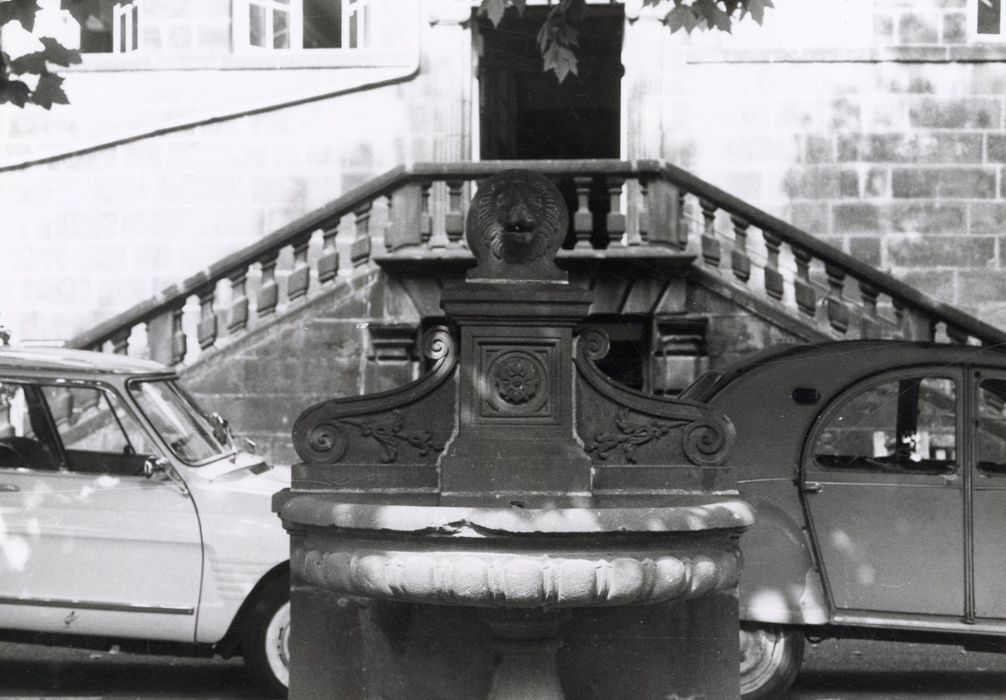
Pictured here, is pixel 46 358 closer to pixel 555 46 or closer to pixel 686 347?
pixel 555 46

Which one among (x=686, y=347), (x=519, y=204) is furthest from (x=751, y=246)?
(x=519, y=204)

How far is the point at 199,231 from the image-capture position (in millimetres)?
15336

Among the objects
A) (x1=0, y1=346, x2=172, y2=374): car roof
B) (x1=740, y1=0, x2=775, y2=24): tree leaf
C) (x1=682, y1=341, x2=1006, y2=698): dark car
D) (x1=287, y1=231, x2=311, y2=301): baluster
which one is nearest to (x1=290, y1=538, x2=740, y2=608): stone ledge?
(x1=682, y1=341, x2=1006, y2=698): dark car

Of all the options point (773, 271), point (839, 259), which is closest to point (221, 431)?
point (773, 271)

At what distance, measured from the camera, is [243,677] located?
8.63 metres

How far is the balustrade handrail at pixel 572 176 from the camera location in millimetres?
12164

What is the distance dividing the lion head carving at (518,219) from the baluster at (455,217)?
6888 mm

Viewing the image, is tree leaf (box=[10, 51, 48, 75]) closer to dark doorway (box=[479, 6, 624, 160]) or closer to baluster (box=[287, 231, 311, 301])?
baluster (box=[287, 231, 311, 301])

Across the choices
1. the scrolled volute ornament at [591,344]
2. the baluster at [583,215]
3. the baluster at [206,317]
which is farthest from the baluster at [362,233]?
the scrolled volute ornament at [591,344]

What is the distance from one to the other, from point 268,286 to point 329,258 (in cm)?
57

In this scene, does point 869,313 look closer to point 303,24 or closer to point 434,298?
point 434,298

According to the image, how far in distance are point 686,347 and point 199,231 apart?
18.2 feet

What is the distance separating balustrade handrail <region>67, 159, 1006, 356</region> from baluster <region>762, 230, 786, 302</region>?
6 cm

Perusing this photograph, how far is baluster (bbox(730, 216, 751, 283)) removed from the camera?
12609 mm
